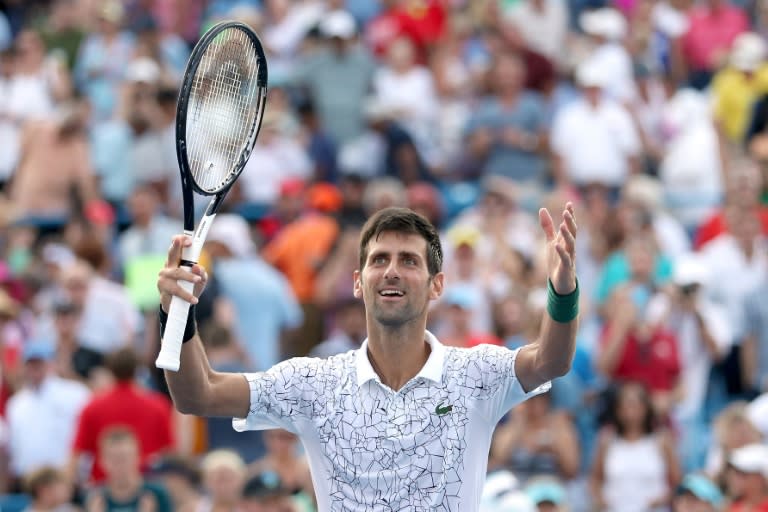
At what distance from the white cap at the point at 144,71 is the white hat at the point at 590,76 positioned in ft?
11.2

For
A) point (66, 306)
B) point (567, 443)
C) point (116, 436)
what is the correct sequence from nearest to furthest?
point (116, 436) < point (567, 443) < point (66, 306)

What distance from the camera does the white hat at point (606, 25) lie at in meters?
15.0

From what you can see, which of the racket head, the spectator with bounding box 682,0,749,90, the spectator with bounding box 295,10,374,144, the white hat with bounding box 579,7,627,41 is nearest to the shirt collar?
the racket head

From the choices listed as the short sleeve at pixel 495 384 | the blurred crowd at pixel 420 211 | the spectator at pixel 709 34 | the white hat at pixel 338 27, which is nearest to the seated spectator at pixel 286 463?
the blurred crowd at pixel 420 211

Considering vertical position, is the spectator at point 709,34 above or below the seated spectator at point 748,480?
above

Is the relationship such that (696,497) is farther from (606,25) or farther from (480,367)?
(606,25)

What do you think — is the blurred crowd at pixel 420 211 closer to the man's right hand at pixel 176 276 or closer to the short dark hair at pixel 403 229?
the short dark hair at pixel 403 229

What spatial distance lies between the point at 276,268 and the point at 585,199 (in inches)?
92.1

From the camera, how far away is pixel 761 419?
10.4 meters

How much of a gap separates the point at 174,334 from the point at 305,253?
7.74 m

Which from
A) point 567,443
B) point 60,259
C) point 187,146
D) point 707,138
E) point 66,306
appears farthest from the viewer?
point 707,138

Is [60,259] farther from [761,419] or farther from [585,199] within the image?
[761,419]

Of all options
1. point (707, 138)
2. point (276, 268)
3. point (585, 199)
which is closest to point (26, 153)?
point (276, 268)

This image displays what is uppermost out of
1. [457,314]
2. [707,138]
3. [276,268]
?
[707,138]
